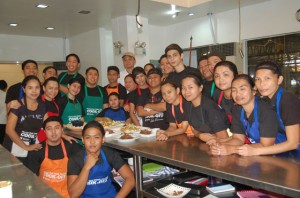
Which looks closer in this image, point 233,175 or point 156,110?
point 233,175

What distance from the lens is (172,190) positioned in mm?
1829

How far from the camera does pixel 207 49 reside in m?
5.95

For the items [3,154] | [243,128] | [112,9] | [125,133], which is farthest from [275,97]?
[112,9]

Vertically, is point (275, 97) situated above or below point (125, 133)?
above

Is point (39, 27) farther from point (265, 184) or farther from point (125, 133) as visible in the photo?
point (265, 184)

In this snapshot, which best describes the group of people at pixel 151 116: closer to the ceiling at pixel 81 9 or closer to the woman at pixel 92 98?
the woman at pixel 92 98

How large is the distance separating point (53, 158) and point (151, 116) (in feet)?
3.37

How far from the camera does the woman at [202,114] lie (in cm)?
206

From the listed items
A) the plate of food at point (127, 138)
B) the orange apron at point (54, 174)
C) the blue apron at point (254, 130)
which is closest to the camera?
the blue apron at point (254, 130)

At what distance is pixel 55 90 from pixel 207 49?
3.84 meters

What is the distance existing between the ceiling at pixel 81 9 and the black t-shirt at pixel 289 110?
137 inches

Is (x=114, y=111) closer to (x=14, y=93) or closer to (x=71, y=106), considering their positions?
(x=71, y=106)

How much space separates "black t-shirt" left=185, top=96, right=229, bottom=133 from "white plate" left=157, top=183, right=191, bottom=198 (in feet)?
1.58

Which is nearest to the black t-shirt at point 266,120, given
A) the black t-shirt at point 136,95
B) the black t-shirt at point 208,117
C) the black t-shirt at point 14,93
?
A: the black t-shirt at point 208,117
